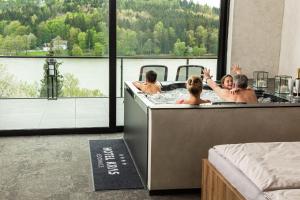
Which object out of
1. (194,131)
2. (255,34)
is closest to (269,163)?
(194,131)

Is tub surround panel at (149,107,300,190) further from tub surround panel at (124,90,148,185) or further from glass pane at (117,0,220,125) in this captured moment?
glass pane at (117,0,220,125)

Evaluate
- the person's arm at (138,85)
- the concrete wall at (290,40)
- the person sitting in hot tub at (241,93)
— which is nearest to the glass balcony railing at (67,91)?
the person's arm at (138,85)

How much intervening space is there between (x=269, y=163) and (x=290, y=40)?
3.31 meters

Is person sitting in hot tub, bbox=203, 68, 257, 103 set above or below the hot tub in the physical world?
above

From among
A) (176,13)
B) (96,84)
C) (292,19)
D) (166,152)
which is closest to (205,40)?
Result: (176,13)

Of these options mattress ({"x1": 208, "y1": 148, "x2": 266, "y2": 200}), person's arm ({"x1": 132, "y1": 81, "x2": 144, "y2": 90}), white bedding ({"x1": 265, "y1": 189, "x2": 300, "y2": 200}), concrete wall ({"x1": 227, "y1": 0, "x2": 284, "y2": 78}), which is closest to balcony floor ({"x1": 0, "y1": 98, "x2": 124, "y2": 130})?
person's arm ({"x1": 132, "y1": 81, "x2": 144, "y2": 90})

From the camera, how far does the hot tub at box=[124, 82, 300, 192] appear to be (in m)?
3.34

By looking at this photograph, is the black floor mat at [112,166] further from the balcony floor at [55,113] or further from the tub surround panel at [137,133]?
the balcony floor at [55,113]

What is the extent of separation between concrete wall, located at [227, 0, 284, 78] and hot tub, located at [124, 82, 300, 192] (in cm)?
197

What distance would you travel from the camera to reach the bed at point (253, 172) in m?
2.05

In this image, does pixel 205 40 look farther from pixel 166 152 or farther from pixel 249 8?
pixel 166 152

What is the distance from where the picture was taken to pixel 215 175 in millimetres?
2615

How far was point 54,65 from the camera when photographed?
17.3 feet

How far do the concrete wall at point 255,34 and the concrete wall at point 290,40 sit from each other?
88 millimetres
